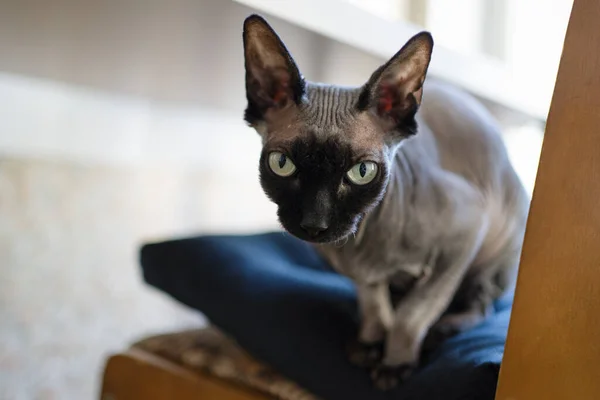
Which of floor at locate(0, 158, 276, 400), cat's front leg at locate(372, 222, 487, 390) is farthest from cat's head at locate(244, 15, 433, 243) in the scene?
floor at locate(0, 158, 276, 400)

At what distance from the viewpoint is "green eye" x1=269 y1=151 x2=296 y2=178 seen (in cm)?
54

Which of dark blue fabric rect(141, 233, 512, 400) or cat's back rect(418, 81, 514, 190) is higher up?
cat's back rect(418, 81, 514, 190)

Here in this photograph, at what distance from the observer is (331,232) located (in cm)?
54

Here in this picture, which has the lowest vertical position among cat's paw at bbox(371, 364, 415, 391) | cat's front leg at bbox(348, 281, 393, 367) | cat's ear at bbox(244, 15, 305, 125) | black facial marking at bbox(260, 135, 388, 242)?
cat's paw at bbox(371, 364, 415, 391)

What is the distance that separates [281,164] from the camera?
542mm

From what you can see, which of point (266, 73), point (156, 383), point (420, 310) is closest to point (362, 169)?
point (266, 73)

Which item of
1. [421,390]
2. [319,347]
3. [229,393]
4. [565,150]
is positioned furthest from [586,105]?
[229,393]

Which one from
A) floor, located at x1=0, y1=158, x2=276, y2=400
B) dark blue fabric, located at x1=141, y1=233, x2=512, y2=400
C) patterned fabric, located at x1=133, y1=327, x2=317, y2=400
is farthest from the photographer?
floor, located at x1=0, y1=158, x2=276, y2=400

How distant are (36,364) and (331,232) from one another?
118 cm

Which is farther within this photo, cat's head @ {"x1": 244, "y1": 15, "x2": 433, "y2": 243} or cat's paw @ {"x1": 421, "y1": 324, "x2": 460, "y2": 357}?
cat's paw @ {"x1": 421, "y1": 324, "x2": 460, "y2": 357}

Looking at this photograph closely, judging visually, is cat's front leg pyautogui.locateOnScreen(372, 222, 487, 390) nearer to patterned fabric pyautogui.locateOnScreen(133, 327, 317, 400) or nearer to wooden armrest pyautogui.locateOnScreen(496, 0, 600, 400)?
patterned fabric pyautogui.locateOnScreen(133, 327, 317, 400)

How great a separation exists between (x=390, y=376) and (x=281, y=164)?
1.17 feet

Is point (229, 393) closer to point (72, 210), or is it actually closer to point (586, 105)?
point (586, 105)

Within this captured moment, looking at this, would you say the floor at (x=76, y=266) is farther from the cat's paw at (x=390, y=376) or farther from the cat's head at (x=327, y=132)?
the cat's head at (x=327, y=132)
